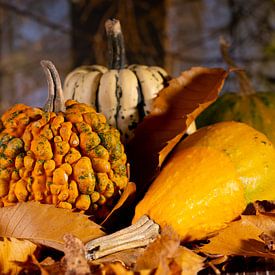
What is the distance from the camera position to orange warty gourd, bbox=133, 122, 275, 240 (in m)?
0.69

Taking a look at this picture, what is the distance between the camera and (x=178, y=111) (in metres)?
0.84

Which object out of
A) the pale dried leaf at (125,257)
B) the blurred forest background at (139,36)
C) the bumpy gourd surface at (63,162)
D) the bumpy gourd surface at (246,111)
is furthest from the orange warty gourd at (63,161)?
the blurred forest background at (139,36)

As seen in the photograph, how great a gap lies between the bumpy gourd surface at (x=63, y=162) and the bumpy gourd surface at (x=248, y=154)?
0.14 metres

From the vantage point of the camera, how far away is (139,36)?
222cm

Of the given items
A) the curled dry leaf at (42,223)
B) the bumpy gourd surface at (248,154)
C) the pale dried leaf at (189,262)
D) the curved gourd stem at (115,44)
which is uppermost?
the curved gourd stem at (115,44)

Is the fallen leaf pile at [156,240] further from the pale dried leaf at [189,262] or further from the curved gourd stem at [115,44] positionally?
the curved gourd stem at [115,44]

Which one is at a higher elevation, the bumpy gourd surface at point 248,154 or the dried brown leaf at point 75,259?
the bumpy gourd surface at point 248,154

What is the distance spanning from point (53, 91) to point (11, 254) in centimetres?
26

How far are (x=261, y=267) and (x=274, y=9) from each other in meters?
1.82

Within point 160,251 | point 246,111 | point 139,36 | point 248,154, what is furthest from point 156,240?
point 139,36

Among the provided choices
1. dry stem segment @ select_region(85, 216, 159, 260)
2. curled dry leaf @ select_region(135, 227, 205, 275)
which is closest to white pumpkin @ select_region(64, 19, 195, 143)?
dry stem segment @ select_region(85, 216, 159, 260)

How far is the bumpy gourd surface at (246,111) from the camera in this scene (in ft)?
3.32

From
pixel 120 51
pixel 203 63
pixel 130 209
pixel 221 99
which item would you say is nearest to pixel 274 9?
pixel 203 63

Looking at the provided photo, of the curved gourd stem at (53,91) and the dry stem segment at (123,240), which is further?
the curved gourd stem at (53,91)
